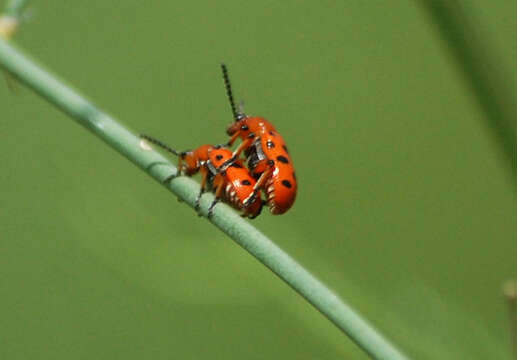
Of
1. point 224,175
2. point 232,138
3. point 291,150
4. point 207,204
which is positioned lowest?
point 207,204

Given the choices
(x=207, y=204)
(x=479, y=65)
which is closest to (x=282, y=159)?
(x=207, y=204)

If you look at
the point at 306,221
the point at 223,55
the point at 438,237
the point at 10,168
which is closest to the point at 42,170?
the point at 10,168

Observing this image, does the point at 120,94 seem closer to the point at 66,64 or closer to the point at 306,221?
the point at 66,64

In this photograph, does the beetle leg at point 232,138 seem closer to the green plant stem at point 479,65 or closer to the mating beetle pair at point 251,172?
the mating beetle pair at point 251,172

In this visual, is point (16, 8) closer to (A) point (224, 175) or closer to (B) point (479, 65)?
(A) point (224, 175)

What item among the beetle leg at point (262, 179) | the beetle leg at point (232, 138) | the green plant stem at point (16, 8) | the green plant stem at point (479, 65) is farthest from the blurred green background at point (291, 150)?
the green plant stem at point (479, 65)

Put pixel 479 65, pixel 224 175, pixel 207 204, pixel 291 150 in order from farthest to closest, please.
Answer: pixel 291 150, pixel 224 175, pixel 207 204, pixel 479 65

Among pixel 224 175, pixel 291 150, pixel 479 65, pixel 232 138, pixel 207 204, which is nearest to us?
pixel 479 65
